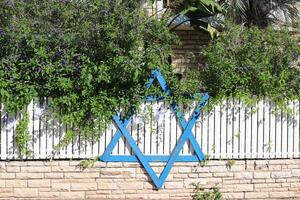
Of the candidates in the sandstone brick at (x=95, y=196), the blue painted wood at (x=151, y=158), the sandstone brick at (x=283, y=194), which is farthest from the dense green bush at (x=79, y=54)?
the sandstone brick at (x=283, y=194)

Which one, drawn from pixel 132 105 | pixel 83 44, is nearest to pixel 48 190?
pixel 132 105

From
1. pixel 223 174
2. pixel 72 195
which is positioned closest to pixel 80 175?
pixel 72 195

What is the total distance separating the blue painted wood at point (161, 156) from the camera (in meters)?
7.70

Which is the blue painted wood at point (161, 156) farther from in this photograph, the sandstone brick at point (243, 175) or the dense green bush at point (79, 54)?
the sandstone brick at point (243, 175)

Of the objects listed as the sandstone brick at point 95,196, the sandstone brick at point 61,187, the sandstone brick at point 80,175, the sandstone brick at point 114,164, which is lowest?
the sandstone brick at point 95,196

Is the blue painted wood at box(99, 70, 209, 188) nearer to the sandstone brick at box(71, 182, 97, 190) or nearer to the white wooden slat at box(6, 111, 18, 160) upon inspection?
the sandstone brick at box(71, 182, 97, 190)

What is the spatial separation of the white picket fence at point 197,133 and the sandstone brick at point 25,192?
514mm

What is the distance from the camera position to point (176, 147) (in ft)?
25.6

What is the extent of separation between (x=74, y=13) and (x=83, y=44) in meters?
0.51

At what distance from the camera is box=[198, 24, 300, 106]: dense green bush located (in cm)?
772

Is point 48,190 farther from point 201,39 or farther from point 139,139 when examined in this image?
point 201,39

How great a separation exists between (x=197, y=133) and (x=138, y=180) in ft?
3.94

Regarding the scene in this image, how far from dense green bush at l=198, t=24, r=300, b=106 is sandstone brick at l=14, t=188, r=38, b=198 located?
311 centimetres

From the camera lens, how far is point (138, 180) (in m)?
7.82
